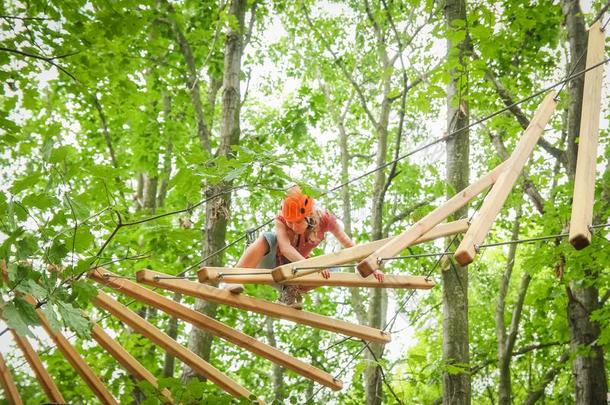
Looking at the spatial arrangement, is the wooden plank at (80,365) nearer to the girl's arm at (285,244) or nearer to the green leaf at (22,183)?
the girl's arm at (285,244)

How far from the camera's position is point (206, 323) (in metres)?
3.29

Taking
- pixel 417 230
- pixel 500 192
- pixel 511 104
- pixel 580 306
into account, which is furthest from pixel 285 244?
pixel 580 306

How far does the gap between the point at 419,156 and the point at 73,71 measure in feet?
26.5

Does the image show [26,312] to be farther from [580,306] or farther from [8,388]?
[580,306]

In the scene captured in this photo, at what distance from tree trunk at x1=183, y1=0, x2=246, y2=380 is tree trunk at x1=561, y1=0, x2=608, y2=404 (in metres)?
3.08

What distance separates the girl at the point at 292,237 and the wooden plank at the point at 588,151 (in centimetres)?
142

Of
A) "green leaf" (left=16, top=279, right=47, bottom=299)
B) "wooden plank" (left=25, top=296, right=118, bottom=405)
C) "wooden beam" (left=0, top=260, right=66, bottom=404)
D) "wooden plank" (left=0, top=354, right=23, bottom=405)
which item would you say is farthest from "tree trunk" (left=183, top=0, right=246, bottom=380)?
"green leaf" (left=16, top=279, right=47, bottom=299)

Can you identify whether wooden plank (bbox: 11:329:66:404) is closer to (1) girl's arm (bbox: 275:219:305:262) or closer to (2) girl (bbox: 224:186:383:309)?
(2) girl (bbox: 224:186:383:309)

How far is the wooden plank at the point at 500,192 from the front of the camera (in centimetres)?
212

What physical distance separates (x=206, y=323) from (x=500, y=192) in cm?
171

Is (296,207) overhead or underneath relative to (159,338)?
overhead

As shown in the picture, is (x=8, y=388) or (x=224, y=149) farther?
(x=224, y=149)

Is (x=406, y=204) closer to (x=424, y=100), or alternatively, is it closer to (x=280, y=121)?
(x=280, y=121)

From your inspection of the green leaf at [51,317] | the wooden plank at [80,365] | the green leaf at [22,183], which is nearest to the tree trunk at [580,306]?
the wooden plank at [80,365]
